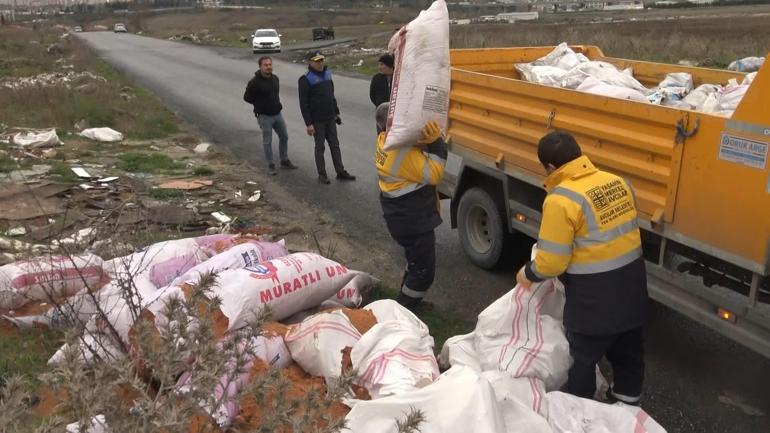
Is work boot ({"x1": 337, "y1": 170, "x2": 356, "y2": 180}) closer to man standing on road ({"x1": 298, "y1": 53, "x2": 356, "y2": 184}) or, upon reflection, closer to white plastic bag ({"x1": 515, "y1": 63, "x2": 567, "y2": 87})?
man standing on road ({"x1": 298, "y1": 53, "x2": 356, "y2": 184})

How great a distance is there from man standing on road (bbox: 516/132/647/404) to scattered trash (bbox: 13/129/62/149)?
9.31 m

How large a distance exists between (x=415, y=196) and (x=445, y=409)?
79.0 inches

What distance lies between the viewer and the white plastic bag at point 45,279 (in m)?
4.43

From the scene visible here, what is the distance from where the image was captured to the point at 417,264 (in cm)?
486

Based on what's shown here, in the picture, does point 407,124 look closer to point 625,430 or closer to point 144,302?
point 144,302

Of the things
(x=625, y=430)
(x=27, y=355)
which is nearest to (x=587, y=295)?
(x=625, y=430)

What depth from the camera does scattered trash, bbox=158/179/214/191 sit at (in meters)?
8.34

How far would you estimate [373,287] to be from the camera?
17.2 feet

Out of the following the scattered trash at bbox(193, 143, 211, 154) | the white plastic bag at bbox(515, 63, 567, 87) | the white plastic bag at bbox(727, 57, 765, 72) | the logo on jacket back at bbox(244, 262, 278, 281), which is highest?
the white plastic bag at bbox(727, 57, 765, 72)

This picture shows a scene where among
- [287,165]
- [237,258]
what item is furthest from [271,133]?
[237,258]

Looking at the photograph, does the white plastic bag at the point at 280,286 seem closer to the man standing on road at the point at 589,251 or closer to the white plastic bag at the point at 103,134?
the man standing on road at the point at 589,251

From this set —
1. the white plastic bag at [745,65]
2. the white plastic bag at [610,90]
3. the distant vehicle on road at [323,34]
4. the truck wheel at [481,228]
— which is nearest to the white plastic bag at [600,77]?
the white plastic bag at [610,90]

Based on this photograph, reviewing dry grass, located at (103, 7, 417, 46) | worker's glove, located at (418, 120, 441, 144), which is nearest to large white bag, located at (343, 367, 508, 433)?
worker's glove, located at (418, 120, 441, 144)

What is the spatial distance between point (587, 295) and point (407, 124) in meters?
1.63
